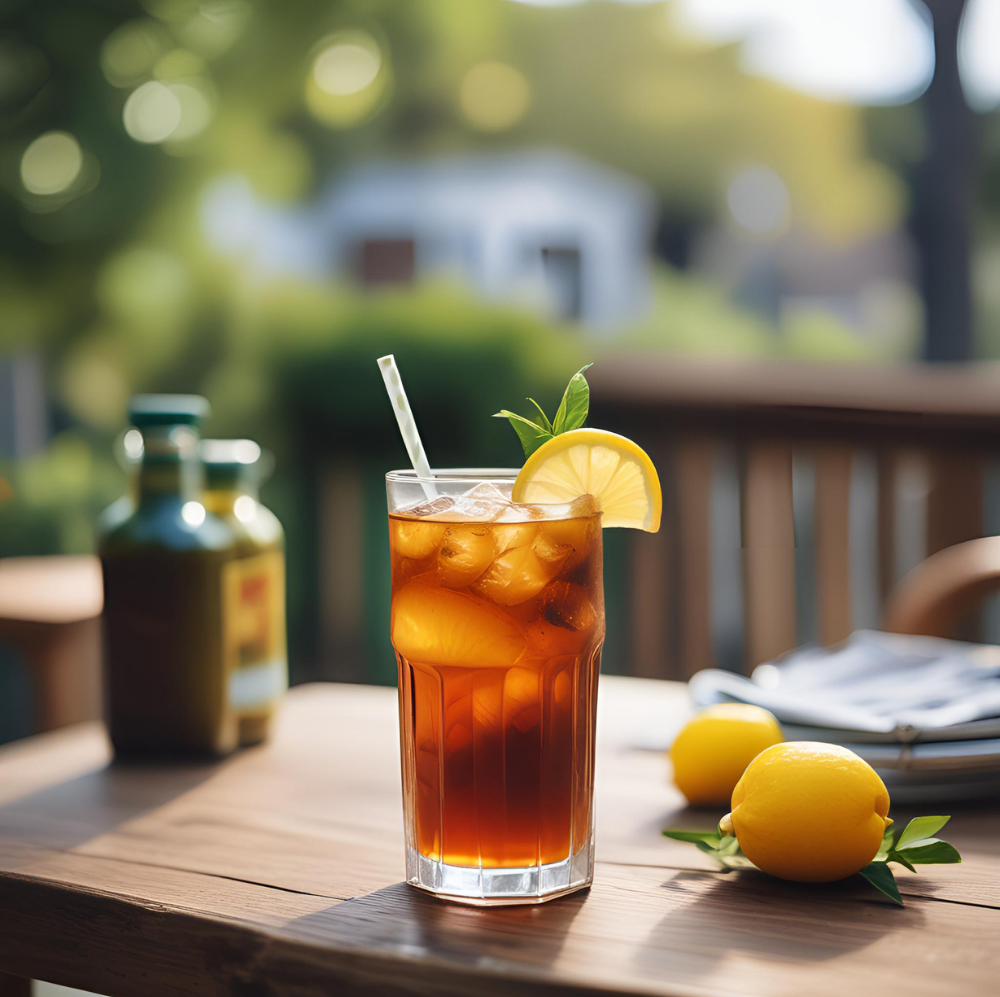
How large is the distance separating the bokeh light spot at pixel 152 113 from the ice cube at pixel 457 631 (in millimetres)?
2946

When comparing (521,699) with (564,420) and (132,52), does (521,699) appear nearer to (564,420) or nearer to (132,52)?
(564,420)

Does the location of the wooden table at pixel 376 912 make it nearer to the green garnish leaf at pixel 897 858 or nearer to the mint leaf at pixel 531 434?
the green garnish leaf at pixel 897 858

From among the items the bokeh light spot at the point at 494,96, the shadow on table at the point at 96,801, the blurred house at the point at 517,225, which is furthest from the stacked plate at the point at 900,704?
the blurred house at the point at 517,225

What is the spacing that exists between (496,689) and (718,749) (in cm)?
29

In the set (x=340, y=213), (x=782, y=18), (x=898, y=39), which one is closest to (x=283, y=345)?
(x=782, y=18)

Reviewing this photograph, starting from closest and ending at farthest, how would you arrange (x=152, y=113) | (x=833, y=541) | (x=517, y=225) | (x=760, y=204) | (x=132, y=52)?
(x=833, y=541), (x=132, y=52), (x=152, y=113), (x=760, y=204), (x=517, y=225)

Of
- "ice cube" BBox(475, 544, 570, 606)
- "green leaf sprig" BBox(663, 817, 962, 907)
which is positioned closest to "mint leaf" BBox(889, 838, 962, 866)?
"green leaf sprig" BBox(663, 817, 962, 907)

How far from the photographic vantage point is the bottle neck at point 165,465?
114 cm

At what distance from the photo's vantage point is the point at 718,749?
991 mm

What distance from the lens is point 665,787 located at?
3.56 feet

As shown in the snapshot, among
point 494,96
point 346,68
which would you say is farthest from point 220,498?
point 494,96

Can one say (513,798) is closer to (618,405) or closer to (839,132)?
(618,405)

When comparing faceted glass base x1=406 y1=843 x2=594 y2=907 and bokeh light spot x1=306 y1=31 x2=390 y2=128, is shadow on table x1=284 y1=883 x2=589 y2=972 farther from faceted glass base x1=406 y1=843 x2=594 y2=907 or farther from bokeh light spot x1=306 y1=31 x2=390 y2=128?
bokeh light spot x1=306 y1=31 x2=390 y2=128

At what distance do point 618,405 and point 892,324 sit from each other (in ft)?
25.6
